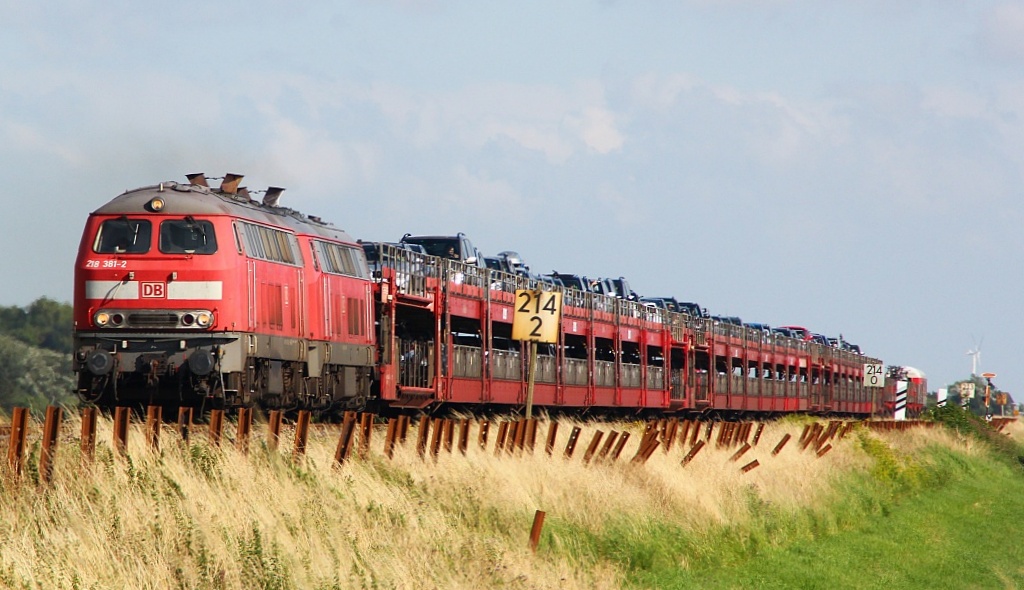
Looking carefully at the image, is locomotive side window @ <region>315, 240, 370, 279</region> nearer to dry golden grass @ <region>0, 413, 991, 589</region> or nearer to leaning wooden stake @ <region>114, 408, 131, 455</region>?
dry golden grass @ <region>0, 413, 991, 589</region>

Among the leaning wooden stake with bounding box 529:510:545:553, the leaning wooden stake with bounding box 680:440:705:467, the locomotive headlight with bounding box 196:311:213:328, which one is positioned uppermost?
the locomotive headlight with bounding box 196:311:213:328

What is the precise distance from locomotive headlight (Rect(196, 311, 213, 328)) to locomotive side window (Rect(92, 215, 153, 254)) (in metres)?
1.19

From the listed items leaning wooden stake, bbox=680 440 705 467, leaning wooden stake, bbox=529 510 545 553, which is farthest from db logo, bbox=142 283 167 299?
leaning wooden stake, bbox=529 510 545 553

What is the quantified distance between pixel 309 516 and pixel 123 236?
8.86m

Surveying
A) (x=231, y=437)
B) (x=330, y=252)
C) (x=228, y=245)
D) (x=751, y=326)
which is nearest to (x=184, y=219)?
(x=228, y=245)

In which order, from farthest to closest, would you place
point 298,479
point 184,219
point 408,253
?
point 408,253 → point 184,219 → point 298,479

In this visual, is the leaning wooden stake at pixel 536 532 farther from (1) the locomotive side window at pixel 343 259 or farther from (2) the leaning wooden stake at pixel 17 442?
(1) the locomotive side window at pixel 343 259

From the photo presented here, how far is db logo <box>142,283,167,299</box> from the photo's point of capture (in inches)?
804

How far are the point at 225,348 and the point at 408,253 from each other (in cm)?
949

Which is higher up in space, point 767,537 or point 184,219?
point 184,219

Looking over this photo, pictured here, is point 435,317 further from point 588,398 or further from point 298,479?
point 298,479

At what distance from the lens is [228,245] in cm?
2095

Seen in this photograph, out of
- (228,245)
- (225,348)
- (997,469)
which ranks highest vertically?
(228,245)

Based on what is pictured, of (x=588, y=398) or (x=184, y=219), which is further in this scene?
(x=588, y=398)
